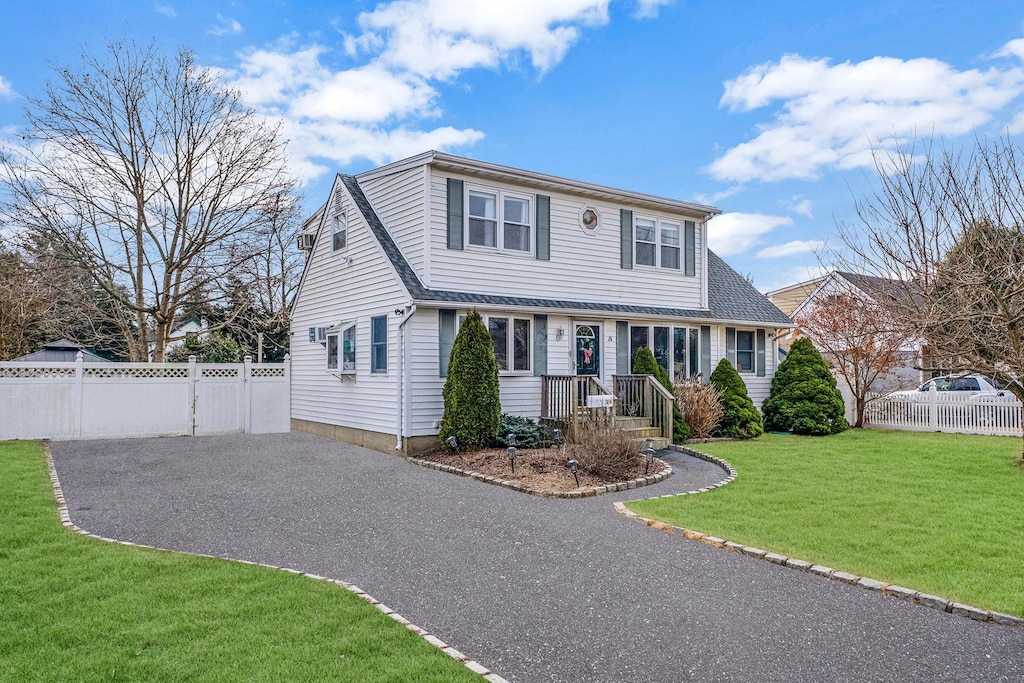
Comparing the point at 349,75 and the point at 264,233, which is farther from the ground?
the point at 349,75

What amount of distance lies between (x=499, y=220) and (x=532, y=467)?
563cm

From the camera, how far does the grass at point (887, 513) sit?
5.54 meters

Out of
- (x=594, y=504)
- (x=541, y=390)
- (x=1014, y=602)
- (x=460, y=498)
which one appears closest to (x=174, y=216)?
(x=541, y=390)

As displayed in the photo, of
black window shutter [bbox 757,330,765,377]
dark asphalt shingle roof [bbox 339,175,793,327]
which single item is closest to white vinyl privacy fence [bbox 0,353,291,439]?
dark asphalt shingle roof [bbox 339,175,793,327]

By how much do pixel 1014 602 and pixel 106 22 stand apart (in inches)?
924

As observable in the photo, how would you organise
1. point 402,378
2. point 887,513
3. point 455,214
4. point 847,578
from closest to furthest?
point 847,578 → point 887,513 → point 402,378 → point 455,214

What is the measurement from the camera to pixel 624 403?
13547 mm

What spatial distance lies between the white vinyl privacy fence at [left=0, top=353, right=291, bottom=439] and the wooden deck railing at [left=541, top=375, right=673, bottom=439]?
7.91 metres

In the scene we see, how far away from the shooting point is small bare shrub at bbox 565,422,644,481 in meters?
9.56

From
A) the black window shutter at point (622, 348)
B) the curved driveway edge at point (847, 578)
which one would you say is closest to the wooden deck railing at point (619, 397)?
the black window shutter at point (622, 348)

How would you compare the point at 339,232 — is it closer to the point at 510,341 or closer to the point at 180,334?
the point at 510,341

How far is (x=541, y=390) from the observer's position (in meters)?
13.7

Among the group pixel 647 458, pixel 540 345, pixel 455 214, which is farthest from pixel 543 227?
pixel 647 458

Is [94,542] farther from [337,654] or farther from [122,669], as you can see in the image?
[337,654]
